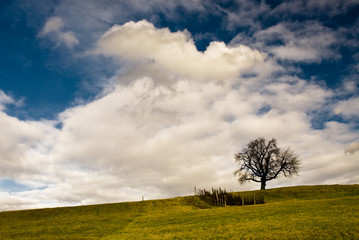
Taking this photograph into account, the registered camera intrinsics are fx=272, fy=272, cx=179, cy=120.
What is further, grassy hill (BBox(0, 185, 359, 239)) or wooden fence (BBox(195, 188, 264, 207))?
wooden fence (BBox(195, 188, 264, 207))

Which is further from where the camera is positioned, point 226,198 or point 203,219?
point 226,198

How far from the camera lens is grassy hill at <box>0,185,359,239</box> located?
57.4ft

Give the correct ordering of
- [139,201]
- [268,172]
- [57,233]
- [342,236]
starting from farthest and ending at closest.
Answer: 1. [268,172]
2. [139,201]
3. [57,233]
4. [342,236]

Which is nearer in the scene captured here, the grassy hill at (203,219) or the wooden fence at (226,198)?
the grassy hill at (203,219)

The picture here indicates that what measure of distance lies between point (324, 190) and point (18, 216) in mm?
55231

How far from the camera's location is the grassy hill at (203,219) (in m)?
17.5

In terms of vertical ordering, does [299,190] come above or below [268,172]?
below

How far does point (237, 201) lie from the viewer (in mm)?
49906

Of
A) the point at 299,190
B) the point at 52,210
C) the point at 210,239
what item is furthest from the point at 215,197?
the point at 210,239

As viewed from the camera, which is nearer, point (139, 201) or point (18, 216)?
point (18, 216)

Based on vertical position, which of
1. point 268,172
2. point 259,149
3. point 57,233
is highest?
point 259,149

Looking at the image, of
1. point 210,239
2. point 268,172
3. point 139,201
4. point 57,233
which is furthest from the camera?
point 268,172

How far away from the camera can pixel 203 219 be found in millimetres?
27703

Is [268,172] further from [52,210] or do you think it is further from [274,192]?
[52,210]
